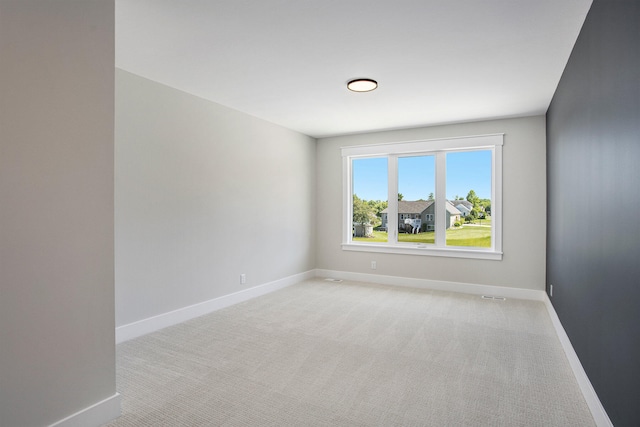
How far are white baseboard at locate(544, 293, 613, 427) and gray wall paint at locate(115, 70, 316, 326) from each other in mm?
3486

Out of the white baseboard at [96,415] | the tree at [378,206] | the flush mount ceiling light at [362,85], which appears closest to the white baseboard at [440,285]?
the tree at [378,206]

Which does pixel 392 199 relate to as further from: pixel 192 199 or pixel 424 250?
pixel 192 199

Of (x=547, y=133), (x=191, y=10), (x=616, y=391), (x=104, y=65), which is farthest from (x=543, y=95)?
(x=104, y=65)

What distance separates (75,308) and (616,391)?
2753 mm

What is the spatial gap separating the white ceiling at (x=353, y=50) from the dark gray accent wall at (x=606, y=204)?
0.37 metres

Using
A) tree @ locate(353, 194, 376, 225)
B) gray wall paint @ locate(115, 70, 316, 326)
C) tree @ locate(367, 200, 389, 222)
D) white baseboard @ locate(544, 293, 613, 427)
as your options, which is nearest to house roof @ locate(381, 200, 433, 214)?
tree @ locate(367, 200, 389, 222)

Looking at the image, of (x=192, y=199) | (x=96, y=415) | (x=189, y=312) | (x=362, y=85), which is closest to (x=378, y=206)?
(x=362, y=85)

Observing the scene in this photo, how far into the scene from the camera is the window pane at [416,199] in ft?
18.2

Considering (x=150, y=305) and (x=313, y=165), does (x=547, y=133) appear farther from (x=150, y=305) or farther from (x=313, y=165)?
(x=150, y=305)

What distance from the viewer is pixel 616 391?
5.66ft

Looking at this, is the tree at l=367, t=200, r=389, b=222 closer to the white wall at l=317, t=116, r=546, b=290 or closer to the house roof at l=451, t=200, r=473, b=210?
the white wall at l=317, t=116, r=546, b=290

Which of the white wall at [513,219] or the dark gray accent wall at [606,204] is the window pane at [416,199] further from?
the dark gray accent wall at [606,204]

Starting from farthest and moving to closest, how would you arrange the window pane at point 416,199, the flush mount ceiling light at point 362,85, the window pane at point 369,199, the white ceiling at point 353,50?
the window pane at point 369,199, the window pane at point 416,199, the flush mount ceiling light at point 362,85, the white ceiling at point 353,50

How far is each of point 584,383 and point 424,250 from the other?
3.17 m
